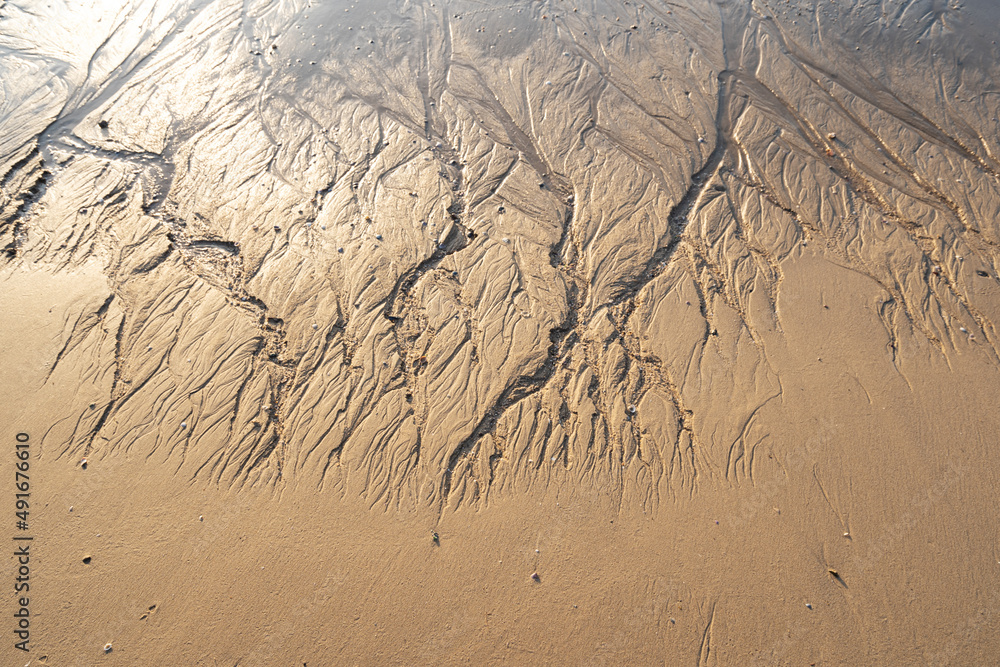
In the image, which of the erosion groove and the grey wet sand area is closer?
the grey wet sand area

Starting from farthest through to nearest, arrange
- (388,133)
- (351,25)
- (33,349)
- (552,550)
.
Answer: (351,25) → (388,133) → (33,349) → (552,550)

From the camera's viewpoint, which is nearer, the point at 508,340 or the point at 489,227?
the point at 508,340

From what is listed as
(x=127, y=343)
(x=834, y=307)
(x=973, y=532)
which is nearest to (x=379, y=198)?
(x=127, y=343)

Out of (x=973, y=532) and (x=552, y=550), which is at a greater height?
(x=973, y=532)

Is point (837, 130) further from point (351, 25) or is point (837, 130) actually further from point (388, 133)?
point (351, 25)

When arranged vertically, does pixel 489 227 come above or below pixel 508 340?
above

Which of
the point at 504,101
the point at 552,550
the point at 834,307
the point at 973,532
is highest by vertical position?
the point at 504,101

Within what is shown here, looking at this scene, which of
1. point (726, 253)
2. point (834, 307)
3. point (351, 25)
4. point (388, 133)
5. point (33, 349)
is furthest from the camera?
point (351, 25)

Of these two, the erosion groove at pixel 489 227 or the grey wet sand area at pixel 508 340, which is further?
the erosion groove at pixel 489 227
